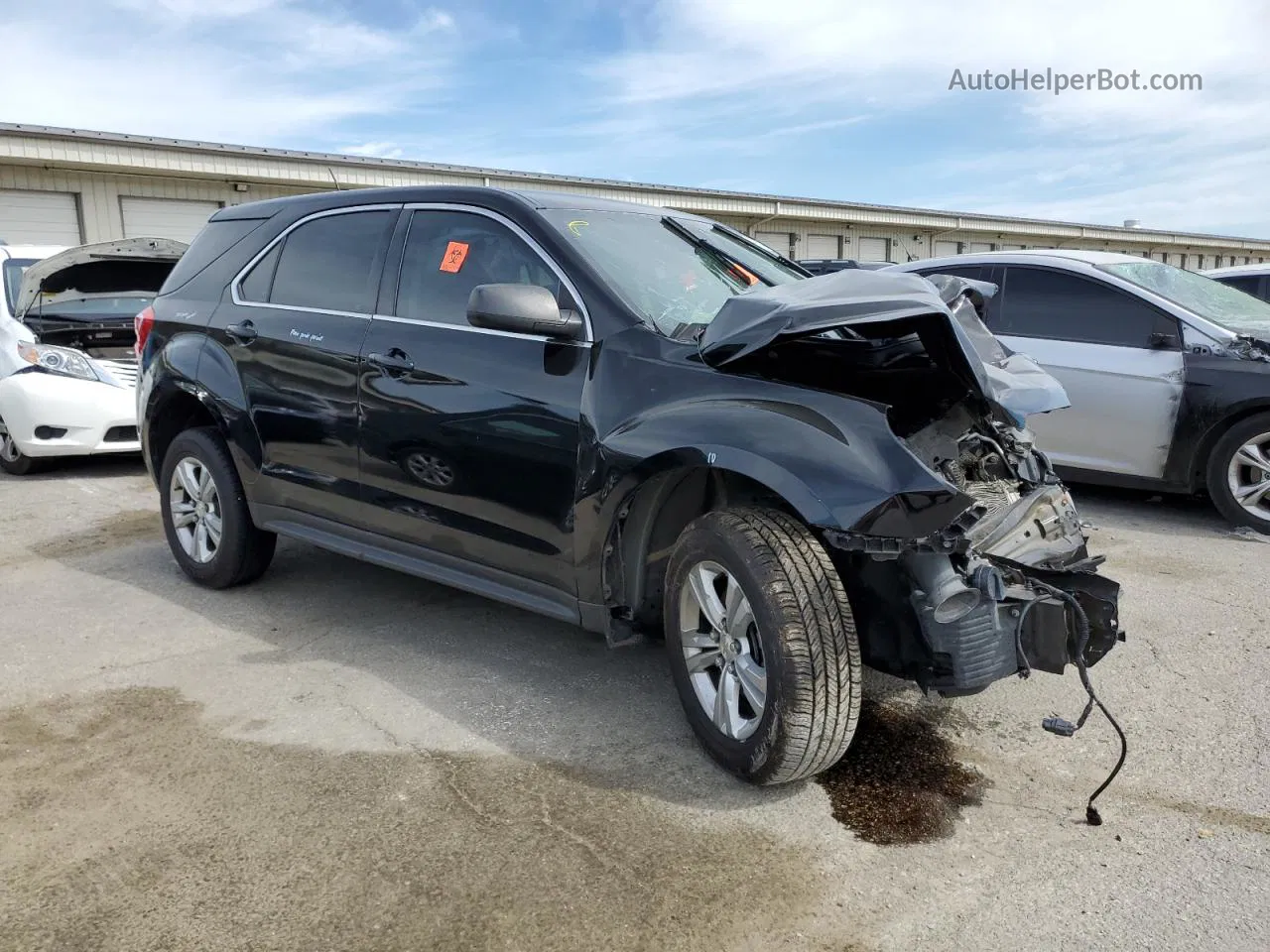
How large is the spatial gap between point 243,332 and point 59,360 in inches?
166

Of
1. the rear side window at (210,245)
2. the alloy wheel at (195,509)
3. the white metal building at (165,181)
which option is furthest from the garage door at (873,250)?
the alloy wheel at (195,509)

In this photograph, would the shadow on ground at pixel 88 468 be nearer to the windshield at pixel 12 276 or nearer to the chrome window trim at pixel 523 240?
the windshield at pixel 12 276

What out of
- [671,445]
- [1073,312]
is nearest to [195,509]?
[671,445]

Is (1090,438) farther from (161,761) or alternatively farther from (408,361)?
(161,761)

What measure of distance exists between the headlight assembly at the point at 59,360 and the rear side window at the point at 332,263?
4.04 meters

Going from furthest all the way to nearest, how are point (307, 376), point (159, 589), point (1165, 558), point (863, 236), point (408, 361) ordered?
point (863, 236), point (1165, 558), point (159, 589), point (307, 376), point (408, 361)

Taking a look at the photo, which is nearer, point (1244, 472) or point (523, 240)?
point (523, 240)

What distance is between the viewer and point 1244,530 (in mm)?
5930

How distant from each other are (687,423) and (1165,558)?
3.68 metres

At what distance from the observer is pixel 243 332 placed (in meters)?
4.60

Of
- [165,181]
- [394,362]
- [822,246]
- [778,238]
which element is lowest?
[394,362]

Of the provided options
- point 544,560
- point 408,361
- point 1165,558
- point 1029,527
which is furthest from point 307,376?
point 1165,558

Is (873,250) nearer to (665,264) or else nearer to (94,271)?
(94,271)

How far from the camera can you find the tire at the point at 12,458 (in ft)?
26.6
